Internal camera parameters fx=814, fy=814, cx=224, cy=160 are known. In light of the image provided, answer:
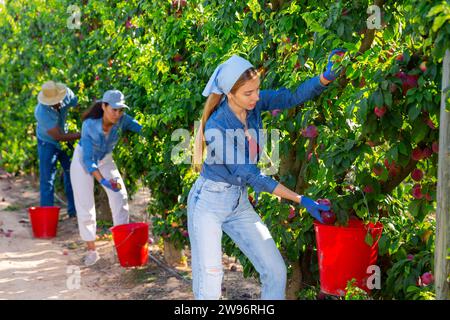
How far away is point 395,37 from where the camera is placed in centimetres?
379

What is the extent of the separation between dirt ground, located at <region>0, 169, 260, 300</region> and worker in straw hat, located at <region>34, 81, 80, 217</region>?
1.47ft

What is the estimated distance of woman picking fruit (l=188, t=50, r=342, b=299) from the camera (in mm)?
3584

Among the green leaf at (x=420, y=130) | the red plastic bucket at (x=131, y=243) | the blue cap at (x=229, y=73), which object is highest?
the blue cap at (x=229, y=73)

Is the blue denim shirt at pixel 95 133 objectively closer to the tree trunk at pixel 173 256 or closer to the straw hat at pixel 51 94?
the tree trunk at pixel 173 256

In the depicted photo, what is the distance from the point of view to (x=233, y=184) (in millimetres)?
3697

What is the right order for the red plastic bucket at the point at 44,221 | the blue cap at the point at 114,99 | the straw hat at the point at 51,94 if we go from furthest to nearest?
the straw hat at the point at 51,94
the red plastic bucket at the point at 44,221
the blue cap at the point at 114,99

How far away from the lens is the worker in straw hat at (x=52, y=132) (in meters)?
7.31

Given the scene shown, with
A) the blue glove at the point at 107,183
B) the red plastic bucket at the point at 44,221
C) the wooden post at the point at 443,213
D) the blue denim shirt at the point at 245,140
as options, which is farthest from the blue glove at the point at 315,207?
the red plastic bucket at the point at 44,221

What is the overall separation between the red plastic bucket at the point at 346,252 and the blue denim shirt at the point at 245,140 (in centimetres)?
40

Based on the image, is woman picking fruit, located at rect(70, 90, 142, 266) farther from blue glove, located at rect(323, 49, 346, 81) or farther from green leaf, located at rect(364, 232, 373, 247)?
green leaf, located at rect(364, 232, 373, 247)

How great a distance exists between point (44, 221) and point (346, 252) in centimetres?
397

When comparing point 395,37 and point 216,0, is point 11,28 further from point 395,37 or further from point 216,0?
point 395,37

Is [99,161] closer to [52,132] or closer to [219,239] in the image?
[52,132]

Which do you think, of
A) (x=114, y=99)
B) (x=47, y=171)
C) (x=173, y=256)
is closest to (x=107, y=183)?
(x=114, y=99)
